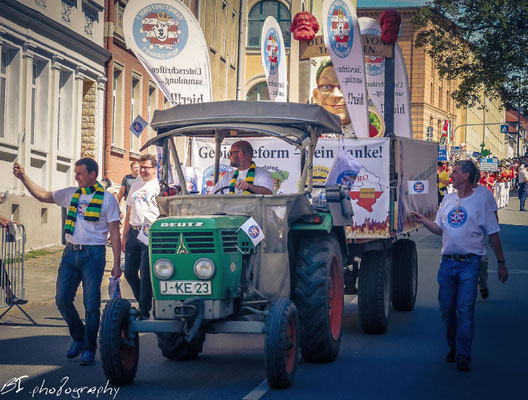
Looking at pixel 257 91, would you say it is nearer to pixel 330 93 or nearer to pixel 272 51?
pixel 272 51

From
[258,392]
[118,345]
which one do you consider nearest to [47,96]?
[118,345]

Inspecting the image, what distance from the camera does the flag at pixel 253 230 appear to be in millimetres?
8117

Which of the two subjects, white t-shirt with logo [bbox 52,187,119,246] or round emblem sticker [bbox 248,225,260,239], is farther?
white t-shirt with logo [bbox 52,187,119,246]

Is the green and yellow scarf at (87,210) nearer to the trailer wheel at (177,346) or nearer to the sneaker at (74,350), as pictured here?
the sneaker at (74,350)

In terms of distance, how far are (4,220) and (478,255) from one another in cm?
532

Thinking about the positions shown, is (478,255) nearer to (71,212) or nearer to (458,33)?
(71,212)

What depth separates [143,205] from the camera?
11.8m

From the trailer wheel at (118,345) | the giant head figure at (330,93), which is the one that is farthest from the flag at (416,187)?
the trailer wheel at (118,345)

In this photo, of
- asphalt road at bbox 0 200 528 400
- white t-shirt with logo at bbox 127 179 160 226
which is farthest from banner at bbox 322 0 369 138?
white t-shirt with logo at bbox 127 179 160 226

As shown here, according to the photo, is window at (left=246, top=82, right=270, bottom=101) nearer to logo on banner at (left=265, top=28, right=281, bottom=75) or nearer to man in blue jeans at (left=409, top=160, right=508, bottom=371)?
logo on banner at (left=265, top=28, right=281, bottom=75)

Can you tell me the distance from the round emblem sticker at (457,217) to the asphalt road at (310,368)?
127cm

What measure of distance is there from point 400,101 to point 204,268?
9.40 metres

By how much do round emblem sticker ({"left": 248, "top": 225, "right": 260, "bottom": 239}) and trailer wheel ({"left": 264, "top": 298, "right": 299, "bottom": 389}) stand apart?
58 cm

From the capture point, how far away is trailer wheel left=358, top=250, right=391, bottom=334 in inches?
429
